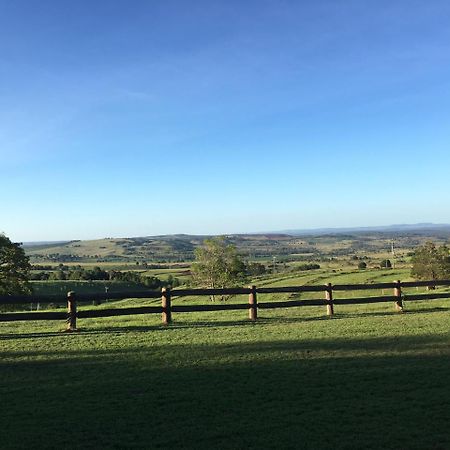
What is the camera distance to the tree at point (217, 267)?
66.8 metres

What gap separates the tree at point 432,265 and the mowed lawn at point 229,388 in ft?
184

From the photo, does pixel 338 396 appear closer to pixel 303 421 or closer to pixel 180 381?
pixel 303 421

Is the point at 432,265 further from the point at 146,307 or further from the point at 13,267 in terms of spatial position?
the point at 146,307

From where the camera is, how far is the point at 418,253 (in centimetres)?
6969

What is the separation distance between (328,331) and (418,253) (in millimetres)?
61889

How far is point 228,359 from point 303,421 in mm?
3693

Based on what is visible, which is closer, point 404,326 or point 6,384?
point 6,384

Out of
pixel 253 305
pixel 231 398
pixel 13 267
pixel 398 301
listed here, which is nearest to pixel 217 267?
pixel 13 267

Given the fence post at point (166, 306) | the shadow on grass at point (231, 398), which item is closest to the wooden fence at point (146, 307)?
the fence post at point (166, 306)

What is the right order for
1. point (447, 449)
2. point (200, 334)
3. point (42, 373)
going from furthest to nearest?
point (200, 334) < point (42, 373) < point (447, 449)

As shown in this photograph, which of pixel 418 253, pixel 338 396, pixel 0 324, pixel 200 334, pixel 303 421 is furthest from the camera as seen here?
pixel 418 253

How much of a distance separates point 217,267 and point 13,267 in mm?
33021

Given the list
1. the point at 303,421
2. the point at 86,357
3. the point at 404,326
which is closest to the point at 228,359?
the point at 86,357

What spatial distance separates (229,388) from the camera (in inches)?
297
